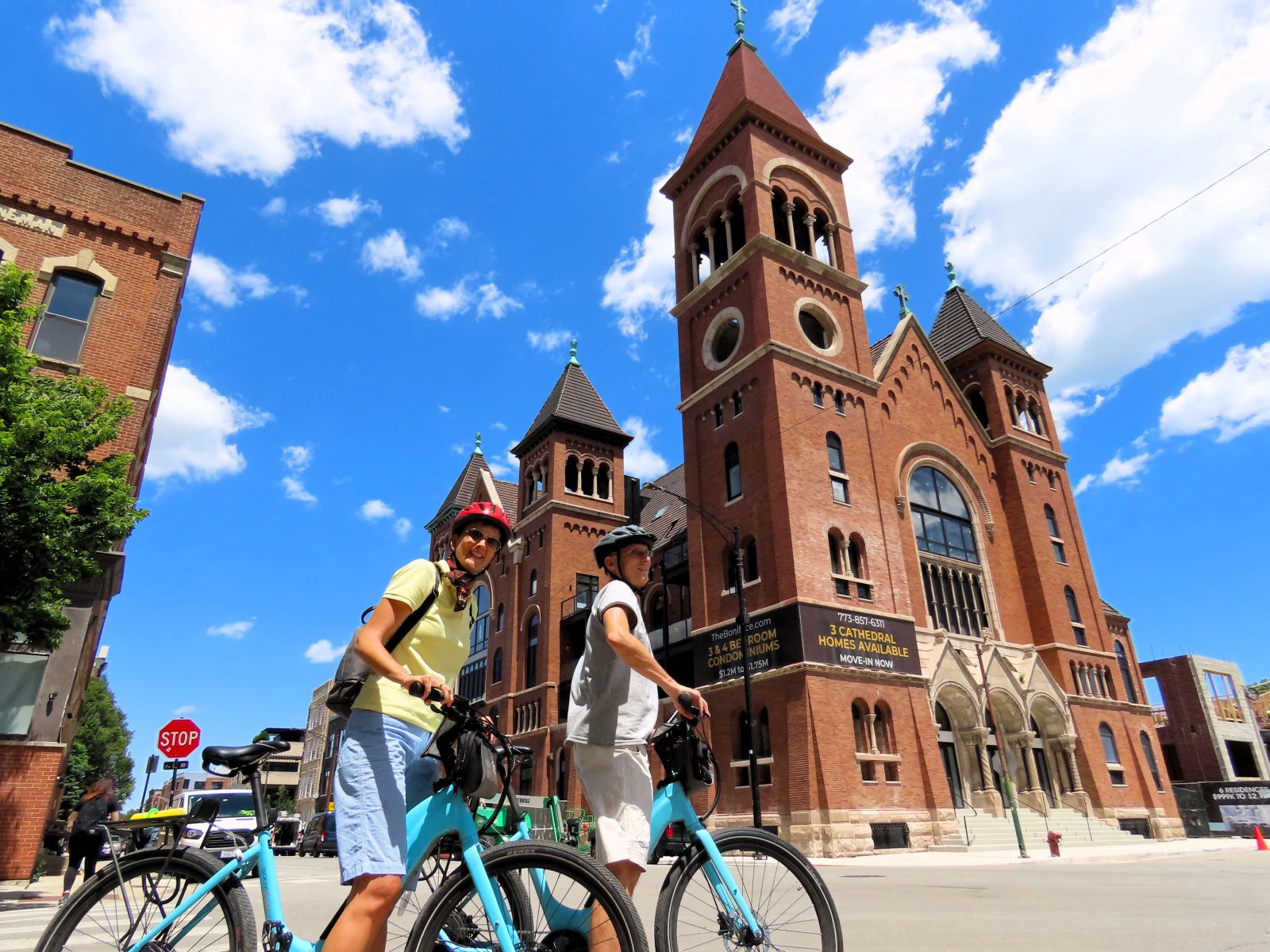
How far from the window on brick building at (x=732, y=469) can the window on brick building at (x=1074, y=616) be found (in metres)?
14.8

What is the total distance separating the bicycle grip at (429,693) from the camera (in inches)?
123

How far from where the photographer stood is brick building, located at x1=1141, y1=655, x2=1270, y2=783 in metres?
49.1

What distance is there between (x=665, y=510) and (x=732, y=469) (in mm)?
12117

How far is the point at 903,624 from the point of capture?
25484 mm

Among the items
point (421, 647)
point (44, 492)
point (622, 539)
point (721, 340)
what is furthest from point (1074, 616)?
point (421, 647)

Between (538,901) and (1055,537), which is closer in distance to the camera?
(538,901)

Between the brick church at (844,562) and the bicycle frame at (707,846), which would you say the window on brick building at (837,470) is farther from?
the bicycle frame at (707,846)

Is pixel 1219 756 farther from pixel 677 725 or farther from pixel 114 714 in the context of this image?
pixel 114 714

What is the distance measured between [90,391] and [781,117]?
89.8ft

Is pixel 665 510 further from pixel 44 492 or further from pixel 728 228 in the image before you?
pixel 44 492

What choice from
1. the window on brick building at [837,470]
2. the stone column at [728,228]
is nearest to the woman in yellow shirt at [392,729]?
the window on brick building at [837,470]

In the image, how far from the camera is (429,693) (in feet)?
10.4

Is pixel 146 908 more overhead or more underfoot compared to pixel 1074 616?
more underfoot

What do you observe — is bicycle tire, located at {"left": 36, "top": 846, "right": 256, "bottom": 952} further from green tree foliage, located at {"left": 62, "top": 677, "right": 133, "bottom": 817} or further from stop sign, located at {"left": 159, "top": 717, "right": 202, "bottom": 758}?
green tree foliage, located at {"left": 62, "top": 677, "right": 133, "bottom": 817}
